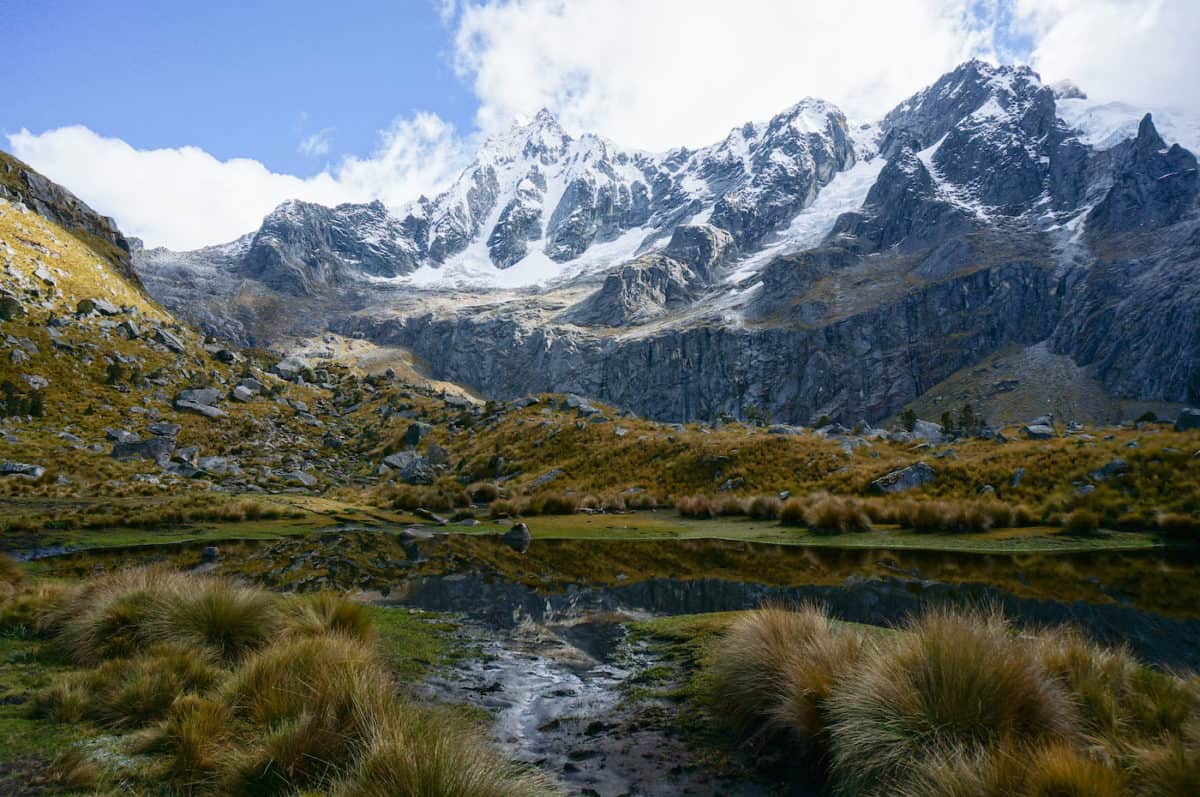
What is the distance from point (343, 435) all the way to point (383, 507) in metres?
26.5

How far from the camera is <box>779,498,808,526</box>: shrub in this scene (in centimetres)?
2094

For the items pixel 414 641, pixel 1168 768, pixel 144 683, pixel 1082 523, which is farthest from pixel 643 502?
pixel 1168 768

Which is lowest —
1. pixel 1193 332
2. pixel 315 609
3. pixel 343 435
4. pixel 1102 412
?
pixel 315 609

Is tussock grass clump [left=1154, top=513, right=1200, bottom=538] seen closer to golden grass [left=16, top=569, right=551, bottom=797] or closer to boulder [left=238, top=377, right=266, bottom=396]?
golden grass [left=16, top=569, right=551, bottom=797]

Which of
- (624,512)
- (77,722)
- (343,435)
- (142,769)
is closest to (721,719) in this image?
(142,769)

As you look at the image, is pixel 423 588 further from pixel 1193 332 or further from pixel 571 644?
pixel 1193 332

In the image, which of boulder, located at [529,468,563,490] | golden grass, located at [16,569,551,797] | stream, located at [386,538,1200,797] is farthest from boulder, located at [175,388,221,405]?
golden grass, located at [16,569,551,797]

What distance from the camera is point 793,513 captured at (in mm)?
21156

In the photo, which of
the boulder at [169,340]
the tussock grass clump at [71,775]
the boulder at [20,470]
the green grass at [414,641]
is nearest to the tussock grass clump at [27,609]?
the green grass at [414,641]

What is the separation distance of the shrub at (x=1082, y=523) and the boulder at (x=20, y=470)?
134 ft

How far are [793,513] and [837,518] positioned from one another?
198 cm

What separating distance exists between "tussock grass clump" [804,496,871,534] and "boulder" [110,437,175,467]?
36.6 meters

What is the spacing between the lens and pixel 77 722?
593 centimetres

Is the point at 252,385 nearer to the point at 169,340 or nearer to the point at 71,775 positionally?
the point at 169,340
